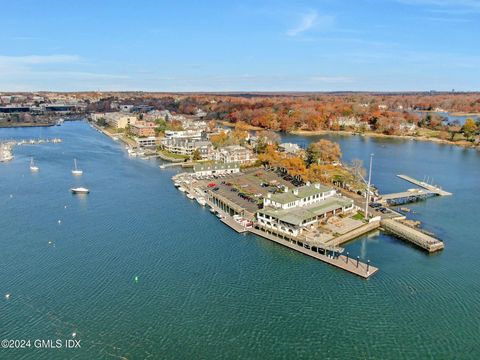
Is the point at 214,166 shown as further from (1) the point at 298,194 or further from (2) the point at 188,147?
(1) the point at 298,194

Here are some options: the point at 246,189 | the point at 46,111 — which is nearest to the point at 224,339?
the point at 246,189

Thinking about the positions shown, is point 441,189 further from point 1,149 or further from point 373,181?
point 1,149

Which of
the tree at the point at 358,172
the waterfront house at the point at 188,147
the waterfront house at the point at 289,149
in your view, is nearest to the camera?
the tree at the point at 358,172

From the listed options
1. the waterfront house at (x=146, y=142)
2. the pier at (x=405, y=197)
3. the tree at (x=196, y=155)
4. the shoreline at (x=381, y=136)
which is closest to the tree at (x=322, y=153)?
the pier at (x=405, y=197)

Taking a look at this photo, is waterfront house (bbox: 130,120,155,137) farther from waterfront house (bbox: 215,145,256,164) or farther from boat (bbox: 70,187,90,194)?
boat (bbox: 70,187,90,194)

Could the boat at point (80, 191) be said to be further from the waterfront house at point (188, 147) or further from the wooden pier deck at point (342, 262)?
the wooden pier deck at point (342, 262)
